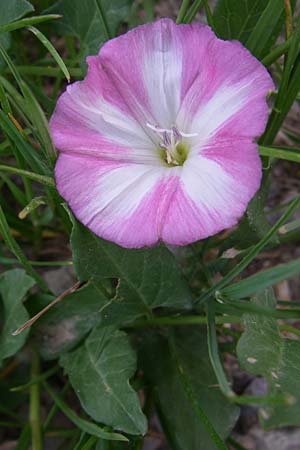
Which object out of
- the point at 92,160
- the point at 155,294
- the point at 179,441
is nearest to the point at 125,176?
the point at 92,160

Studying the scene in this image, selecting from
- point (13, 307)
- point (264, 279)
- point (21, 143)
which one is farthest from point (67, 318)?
point (264, 279)

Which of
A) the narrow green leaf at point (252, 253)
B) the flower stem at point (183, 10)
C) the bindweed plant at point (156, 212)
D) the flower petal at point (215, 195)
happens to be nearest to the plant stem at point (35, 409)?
the bindweed plant at point (156, 212)

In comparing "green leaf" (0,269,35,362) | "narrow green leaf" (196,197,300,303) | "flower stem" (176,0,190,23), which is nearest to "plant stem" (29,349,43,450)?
"green leaf" (0,269,35,362)

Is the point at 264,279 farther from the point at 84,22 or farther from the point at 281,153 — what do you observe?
the point at 84,22

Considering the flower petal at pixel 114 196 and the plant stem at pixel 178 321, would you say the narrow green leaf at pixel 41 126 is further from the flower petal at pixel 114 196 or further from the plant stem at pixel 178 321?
the plant stem at pixel 178 321

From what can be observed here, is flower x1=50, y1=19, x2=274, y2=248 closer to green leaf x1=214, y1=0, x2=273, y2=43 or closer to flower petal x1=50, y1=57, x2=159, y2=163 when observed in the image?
flower petal x1=50, y1=57, x2=159, y2=163

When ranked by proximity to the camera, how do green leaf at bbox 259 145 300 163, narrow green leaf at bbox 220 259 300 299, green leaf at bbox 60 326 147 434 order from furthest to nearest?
green leaf at bbox 60 326 147 434, green leaf at bbox 259 145 300 163, narrow green leaf at bbox 220 259 300 299

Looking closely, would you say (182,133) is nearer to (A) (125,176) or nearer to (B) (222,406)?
(A) (125,176)
